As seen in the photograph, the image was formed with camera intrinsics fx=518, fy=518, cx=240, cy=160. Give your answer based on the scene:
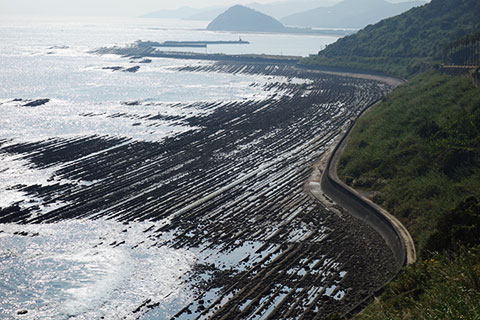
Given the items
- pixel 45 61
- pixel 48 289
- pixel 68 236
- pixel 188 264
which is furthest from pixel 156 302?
pixel 45 61

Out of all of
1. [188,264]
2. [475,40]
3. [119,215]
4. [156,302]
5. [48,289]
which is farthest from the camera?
[475,40]

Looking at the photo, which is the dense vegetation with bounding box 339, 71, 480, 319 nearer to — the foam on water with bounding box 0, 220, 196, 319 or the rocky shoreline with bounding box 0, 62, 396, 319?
the rocky shoreline with bounding box 0, 62, 396, 319

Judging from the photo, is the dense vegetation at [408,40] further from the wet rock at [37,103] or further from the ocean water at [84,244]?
the wet rock at [37,103]

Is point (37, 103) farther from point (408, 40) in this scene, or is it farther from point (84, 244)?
point (408, 40)

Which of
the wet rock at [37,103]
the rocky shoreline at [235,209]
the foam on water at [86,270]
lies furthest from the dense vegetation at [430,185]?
the wet rock at [37,103]

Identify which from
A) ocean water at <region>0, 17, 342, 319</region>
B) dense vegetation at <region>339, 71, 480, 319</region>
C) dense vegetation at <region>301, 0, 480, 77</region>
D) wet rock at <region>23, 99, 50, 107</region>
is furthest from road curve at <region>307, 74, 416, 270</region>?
dense vegetation at <region>301, 0, 480, 77</region>

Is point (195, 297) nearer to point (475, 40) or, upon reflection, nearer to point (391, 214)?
point (391, 214)

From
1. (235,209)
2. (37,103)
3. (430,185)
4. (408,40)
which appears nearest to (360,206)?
(430,185)
